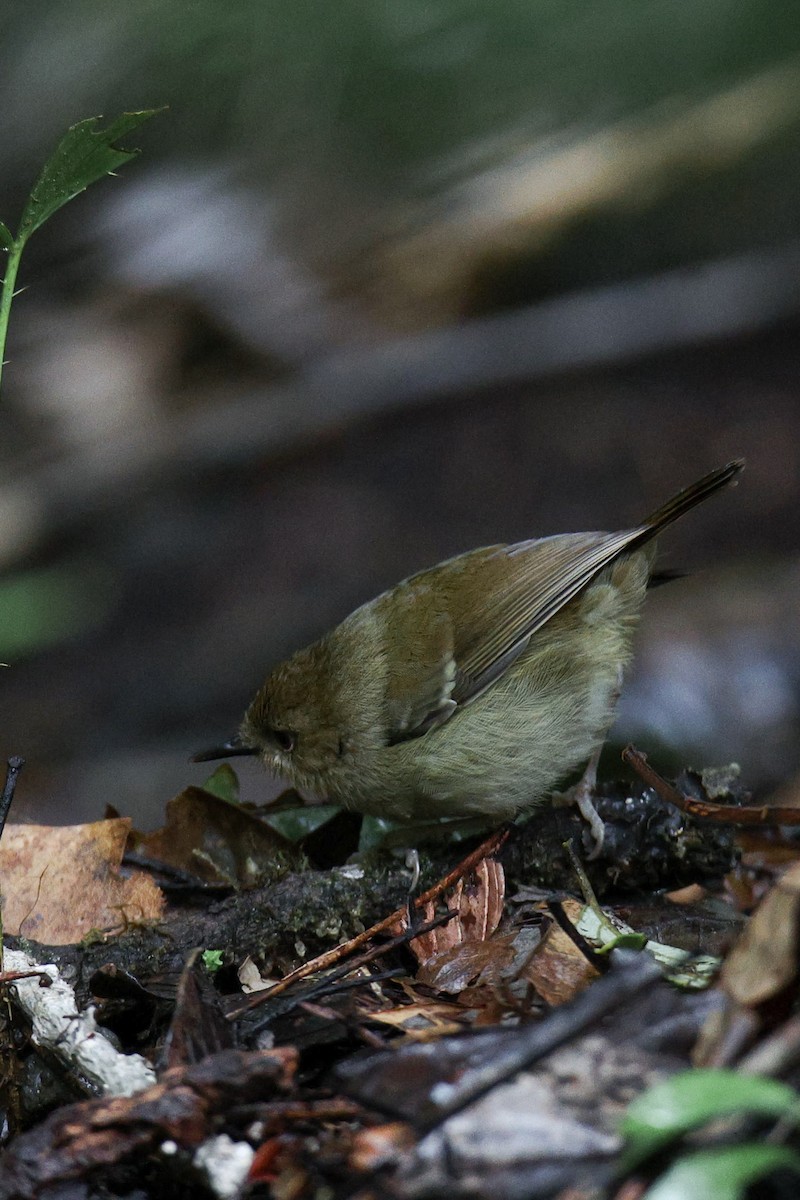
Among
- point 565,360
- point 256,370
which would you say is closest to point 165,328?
point 256,370

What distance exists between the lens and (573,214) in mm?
8273

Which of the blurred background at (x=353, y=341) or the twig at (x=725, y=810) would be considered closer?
Answer: the twig at (x=725, y=810)

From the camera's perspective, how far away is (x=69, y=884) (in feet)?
11.2

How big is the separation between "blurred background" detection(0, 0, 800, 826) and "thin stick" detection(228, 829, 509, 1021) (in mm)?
4000

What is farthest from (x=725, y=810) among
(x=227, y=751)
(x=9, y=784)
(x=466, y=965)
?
(x=227, y=751)

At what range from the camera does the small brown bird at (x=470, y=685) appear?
13.6 feet

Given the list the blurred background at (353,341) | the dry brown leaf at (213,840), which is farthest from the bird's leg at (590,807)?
the blurred background at (353,341)

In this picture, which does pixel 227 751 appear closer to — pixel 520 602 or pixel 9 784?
pixel 520 602

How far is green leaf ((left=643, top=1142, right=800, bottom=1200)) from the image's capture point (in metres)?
1.51

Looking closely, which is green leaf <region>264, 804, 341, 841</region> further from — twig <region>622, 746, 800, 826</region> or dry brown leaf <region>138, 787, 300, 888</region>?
twig <region>622, 746, 800, 826</region>

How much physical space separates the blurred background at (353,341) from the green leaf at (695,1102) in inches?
232

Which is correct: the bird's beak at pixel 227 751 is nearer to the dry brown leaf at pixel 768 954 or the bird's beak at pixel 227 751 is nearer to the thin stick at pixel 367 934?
the thin stick at pixel 367 934

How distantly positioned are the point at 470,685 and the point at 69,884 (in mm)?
1559

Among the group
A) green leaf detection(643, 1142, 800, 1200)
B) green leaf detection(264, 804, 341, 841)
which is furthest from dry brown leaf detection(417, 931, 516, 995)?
green leaf detection(264, 804, 341, 841)
